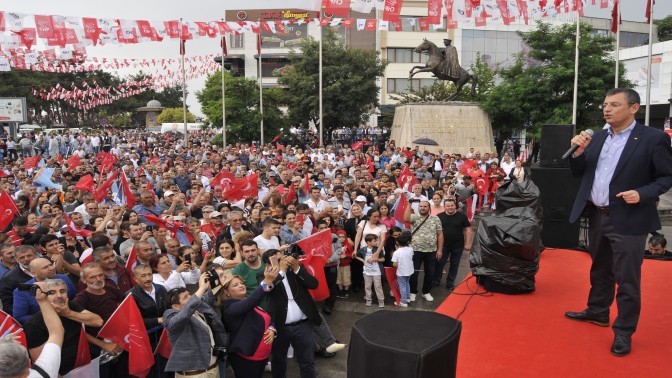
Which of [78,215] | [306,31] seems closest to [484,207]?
[78,215]

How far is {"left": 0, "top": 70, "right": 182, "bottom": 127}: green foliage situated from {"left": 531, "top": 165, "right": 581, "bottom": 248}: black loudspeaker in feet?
183

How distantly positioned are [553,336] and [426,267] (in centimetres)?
481

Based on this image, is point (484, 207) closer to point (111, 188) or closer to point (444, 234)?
point (444, 234)

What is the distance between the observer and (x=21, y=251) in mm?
5406

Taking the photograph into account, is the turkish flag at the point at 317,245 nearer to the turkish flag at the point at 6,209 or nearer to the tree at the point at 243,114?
the turkish flag at the point at 6,209

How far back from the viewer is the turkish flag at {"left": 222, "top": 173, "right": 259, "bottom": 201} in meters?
11.1

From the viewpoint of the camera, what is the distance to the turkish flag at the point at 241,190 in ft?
36.4

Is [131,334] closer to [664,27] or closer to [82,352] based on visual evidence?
[82,352]

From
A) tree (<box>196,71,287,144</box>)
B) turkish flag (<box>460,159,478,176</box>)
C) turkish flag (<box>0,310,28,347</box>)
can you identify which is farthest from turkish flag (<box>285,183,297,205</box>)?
tree (<box>196,71,287,144</box>)

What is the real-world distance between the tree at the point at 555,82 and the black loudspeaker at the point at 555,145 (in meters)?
16.6

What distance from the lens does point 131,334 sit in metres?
4.58

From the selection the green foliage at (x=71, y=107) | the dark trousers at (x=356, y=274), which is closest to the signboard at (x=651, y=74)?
the dark trousers at (x=356, y=274)

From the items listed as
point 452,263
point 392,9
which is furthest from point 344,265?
point 392,9

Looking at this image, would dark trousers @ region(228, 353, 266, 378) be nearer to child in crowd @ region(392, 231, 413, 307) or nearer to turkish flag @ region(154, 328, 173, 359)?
turkish flag @ region(154, 328, 173, 359)
